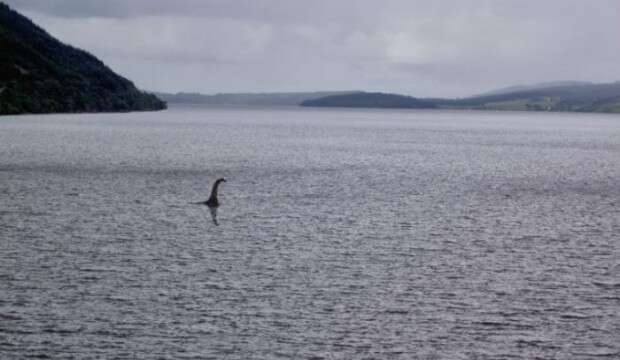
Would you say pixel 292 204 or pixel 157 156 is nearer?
pixel 292 204

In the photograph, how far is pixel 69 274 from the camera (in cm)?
3559

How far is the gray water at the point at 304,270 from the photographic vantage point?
89.0 feet

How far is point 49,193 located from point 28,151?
5229 cm

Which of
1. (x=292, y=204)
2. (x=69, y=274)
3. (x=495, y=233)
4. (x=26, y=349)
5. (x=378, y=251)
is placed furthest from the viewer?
(x=292, y=204)

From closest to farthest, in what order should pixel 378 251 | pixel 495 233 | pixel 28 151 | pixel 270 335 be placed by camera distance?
pixel 270 335, pixel 378 251, pixel 495 233, pixel 28 151

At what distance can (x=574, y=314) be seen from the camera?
3092 cm

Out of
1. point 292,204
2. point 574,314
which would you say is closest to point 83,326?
point 574,314

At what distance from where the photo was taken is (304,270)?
124 feet

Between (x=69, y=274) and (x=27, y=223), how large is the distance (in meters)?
14.5

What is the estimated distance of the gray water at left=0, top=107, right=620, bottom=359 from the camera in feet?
89.0

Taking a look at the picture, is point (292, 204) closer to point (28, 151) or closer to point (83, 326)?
point (83, 326)

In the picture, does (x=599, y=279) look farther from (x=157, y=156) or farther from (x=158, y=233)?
(x=157, y=156)

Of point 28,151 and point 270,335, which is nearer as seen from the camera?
point 270,335

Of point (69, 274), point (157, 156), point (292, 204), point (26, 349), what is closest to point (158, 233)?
point (69, 274)
